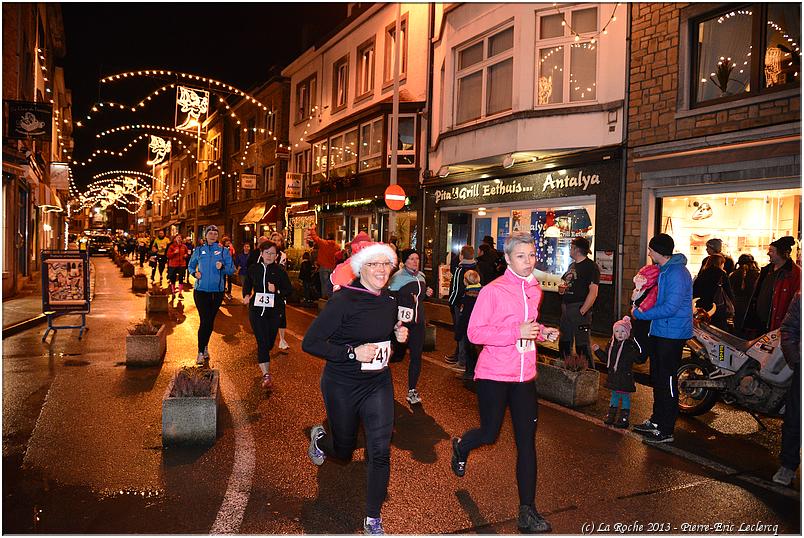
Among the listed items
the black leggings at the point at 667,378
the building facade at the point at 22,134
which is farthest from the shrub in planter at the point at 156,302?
the black leggings at the point at 667,378

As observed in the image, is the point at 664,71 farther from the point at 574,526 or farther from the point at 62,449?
the point at 62,449

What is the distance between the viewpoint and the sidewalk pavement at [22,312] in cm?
1255

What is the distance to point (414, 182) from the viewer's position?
71.7 feet

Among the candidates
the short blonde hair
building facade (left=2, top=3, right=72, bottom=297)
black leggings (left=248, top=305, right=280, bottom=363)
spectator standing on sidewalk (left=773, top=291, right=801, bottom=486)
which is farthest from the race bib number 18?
building facade (left=2, top=3, right=72, bottom=297)

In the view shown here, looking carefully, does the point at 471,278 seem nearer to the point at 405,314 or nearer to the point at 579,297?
the point at 579,297

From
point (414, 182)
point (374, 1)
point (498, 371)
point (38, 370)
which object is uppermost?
point (374, 1)

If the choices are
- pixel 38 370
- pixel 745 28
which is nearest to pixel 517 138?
pixel 745 28

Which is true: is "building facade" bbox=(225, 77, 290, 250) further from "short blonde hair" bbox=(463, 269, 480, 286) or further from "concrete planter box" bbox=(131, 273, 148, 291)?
"short blonde hair" bbox=(463, 269, 480, 286)

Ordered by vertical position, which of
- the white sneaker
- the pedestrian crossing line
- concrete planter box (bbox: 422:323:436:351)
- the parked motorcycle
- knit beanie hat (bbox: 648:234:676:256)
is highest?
knit beanie hat (bbox: 648:234:676:256)

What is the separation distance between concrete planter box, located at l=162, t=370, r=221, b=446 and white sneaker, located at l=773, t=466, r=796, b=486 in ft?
16.2

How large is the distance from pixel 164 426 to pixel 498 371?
326 cm

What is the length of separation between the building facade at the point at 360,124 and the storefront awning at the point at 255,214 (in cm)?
436

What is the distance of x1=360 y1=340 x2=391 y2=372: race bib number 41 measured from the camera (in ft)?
13.2

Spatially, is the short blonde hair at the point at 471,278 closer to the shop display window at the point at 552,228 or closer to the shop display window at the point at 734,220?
the shop display window at the point at 552,228
